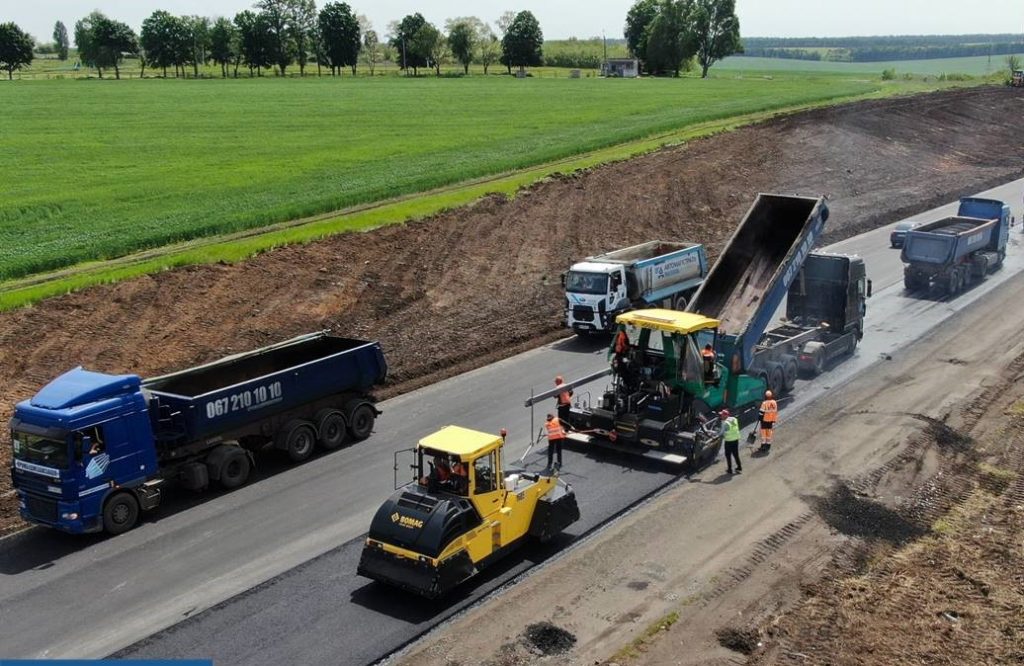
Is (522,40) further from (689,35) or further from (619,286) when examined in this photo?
(619,286)

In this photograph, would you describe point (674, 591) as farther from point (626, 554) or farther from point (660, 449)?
point (660, 449)

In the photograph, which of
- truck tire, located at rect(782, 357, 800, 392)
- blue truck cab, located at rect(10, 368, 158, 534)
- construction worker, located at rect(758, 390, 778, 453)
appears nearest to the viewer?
blue truck cab, located at rect(10, 368, 158, 534)

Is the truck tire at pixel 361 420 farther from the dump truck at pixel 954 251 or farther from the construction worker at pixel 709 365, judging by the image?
the dump truck at pixel 954 251

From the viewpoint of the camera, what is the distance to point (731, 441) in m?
19.8

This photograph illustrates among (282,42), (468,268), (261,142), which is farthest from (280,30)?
(468,268)

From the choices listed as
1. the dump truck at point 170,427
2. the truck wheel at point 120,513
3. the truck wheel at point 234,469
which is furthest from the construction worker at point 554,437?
the truck wheel at point 120,513

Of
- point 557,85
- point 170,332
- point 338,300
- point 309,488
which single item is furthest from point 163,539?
point 557,85

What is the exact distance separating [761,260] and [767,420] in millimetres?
7152

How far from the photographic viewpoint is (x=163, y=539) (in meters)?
18.2

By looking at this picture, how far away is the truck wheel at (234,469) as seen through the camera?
20000 mm

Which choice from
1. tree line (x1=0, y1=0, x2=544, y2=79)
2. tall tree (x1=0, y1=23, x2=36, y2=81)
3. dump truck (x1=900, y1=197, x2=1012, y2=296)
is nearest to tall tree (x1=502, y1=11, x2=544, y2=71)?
tree line (x1=0, y1=0, x2=544, y2=79)

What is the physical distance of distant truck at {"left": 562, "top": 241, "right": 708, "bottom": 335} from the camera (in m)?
29.7

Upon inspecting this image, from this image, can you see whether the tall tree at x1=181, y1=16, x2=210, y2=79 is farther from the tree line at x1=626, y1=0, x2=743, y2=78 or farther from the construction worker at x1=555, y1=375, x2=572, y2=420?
the construction worker at x1=555, y1=375, x2=572, y2=420

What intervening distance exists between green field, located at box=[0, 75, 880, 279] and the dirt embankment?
6.44m
